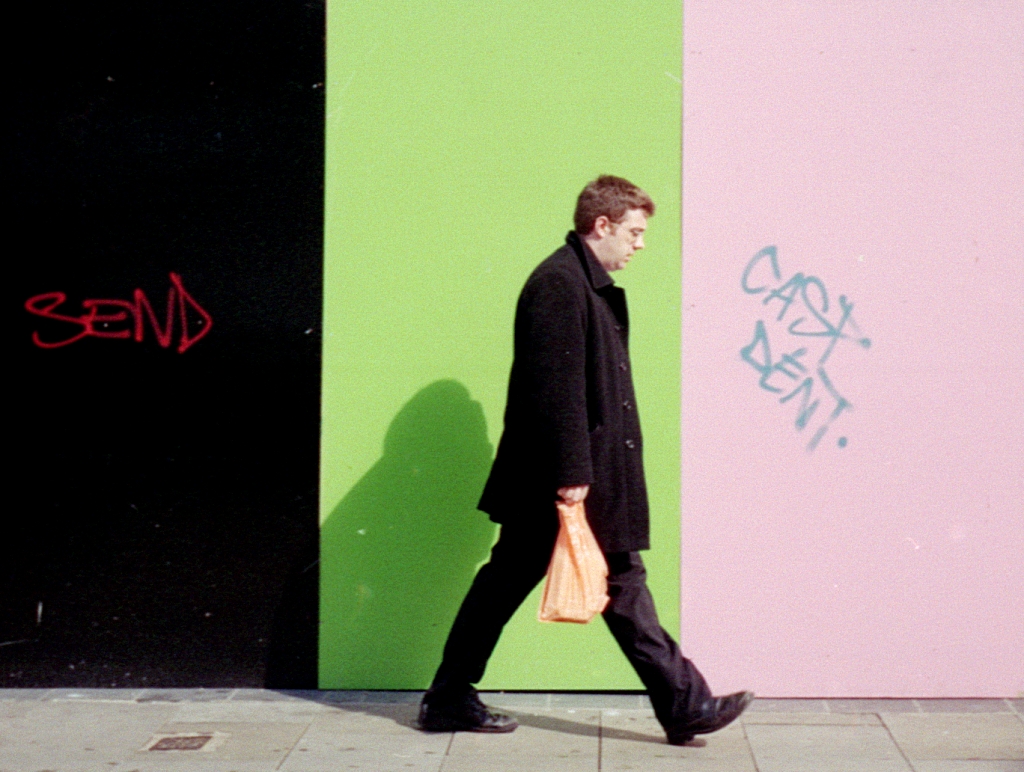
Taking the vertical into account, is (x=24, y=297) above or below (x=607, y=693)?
above

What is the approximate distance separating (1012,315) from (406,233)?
237 centimetres

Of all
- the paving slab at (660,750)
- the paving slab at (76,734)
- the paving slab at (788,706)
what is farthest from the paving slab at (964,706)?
the paving slab at (76,734)

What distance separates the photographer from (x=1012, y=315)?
5922 mm

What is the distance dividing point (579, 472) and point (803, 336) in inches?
52.4

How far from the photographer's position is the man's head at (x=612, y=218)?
5375 mm

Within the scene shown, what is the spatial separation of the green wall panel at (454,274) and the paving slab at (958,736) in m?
1.00

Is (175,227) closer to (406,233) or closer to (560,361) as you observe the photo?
(406,233)

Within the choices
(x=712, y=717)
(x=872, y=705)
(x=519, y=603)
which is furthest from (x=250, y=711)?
(x=872, y=705)

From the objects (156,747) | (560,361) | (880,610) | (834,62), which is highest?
(834,62)

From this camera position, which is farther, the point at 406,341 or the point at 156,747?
the point at 406,341

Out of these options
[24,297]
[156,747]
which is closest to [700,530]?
[156,747]

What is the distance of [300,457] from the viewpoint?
20.0ft

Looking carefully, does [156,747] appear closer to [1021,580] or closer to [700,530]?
[700,530]

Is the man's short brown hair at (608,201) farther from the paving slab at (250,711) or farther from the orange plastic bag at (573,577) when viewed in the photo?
the paving slab at (250,711)
